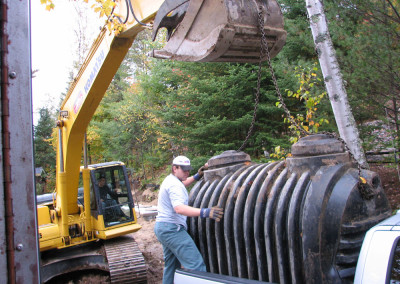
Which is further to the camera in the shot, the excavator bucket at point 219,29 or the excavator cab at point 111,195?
the excavator cab at point 111,195

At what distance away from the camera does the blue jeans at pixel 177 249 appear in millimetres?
3270

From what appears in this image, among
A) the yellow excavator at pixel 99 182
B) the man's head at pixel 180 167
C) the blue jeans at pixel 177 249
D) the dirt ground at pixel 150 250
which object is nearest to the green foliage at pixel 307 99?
the man's head at pixel 180 167

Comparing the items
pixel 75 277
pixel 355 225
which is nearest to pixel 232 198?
pixel 355 225

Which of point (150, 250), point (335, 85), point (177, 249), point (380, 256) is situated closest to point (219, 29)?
point (380, 256)

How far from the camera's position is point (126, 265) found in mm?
5742

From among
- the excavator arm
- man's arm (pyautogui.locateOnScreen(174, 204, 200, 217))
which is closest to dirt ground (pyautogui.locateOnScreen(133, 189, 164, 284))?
man's arm (pyautogui.locateOnScreen(174, 204, 200, 217))

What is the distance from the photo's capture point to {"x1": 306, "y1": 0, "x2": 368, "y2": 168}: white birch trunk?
5402 millimetres

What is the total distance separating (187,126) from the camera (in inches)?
434

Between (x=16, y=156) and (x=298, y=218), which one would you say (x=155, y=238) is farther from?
(x=16, y=156)

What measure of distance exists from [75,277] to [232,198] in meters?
4.36

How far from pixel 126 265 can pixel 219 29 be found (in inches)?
179

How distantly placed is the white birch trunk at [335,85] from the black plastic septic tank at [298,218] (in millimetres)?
2708

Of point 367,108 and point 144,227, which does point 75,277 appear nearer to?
point 144,227

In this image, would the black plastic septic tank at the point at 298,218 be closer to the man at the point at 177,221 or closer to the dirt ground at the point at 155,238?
the man at the point at 177,221
